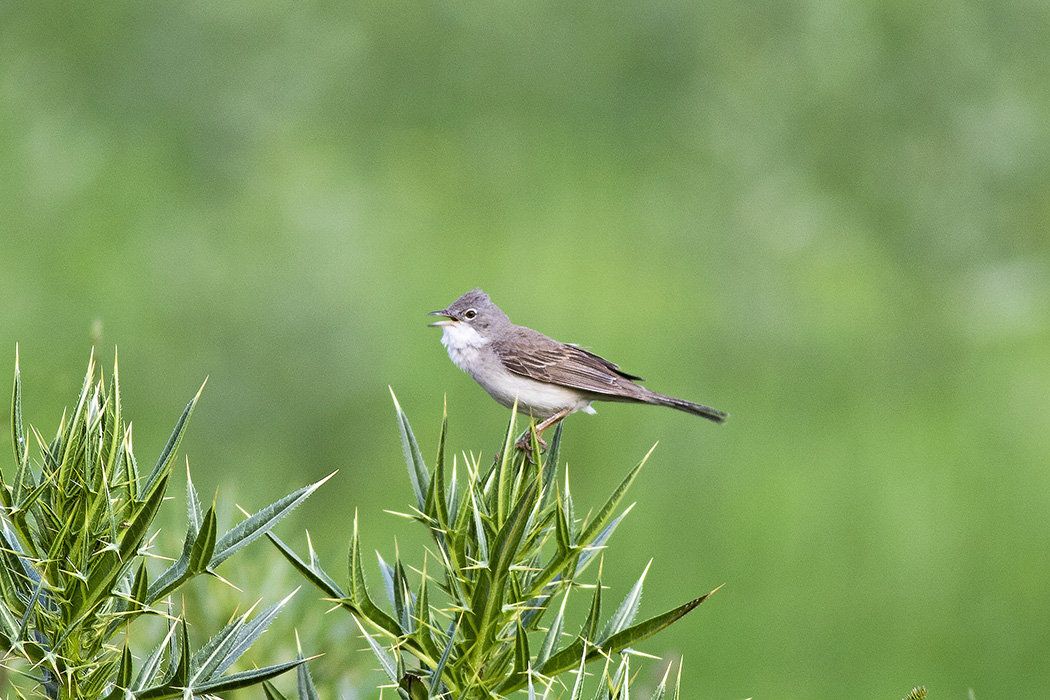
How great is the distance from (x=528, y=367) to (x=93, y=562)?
3.26 m

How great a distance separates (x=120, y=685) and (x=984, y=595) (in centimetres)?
Result: 1052

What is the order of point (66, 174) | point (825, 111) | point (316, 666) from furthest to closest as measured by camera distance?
1. point (66, 174)
2. point (825, 111)
3. point (316, 666)

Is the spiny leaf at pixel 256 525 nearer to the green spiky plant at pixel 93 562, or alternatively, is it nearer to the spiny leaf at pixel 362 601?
the green spiky plant at pixel 93 562

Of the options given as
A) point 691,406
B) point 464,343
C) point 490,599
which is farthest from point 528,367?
point 490,599

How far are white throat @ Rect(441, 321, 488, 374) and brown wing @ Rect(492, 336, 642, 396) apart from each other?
0.26 ft

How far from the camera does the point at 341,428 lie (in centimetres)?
1230

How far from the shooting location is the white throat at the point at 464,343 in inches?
188

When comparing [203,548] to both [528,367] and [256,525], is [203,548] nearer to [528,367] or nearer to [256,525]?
[256,525]

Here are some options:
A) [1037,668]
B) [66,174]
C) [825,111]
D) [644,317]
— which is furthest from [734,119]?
[66,174]

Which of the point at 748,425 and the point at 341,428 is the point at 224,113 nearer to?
the point at 341,428

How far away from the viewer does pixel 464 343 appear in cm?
481

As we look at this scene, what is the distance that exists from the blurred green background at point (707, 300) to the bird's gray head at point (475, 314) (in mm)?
4027

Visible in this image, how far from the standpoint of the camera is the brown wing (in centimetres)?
475

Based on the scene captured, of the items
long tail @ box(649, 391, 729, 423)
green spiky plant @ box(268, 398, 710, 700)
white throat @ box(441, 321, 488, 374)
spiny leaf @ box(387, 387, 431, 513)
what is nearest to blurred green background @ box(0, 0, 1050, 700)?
white throat @ box(441, 321, 488, 374)
